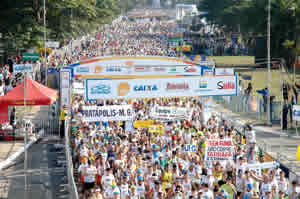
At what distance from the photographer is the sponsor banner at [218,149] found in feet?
50.4

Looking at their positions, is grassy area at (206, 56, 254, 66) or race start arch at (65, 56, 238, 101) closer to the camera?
race start arch at (65, 56, 238, 101)

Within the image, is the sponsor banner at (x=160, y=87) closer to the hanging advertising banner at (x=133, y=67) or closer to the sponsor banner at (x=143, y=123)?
the sponsor banner at (x=143, y=123)

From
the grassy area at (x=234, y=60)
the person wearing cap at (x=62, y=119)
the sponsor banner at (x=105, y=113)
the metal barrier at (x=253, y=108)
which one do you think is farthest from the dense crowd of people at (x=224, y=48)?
the sponsor banner at (x=105, y=113)

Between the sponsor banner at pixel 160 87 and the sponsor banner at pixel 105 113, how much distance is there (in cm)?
42

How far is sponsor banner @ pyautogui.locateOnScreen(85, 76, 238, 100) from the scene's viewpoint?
19.0 meters

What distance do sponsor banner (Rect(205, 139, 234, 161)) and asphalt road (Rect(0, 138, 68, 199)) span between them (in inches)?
182

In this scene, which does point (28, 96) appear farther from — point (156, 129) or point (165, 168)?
point (165, 168)

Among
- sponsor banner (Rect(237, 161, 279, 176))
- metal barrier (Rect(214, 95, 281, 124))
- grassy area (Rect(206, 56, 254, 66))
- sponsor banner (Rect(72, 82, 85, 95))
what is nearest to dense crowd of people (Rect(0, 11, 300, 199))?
sponsor banner (Rect(237, 161, 279, 176))

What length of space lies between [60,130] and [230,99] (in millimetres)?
11586

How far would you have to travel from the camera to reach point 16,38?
Result: 4781cm

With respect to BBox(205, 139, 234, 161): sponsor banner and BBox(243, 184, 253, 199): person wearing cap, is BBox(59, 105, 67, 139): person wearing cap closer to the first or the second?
BBox(205, 139, 234, 161): sponsor banner

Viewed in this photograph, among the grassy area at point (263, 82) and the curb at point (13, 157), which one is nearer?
the curb at point (13, 157)

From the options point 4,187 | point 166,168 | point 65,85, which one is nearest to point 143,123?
point 166,168

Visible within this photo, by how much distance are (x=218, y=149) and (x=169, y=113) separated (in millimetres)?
4606
